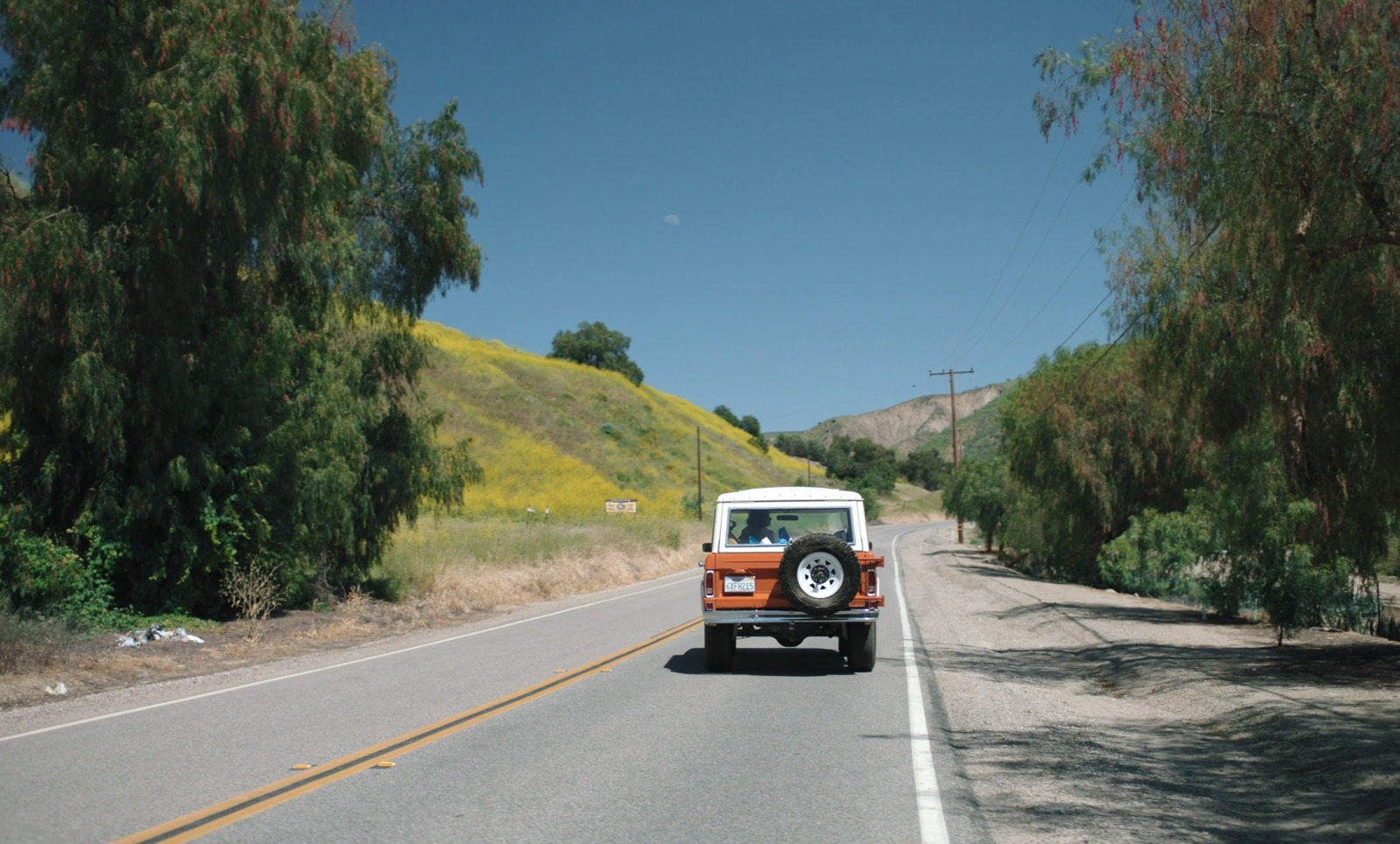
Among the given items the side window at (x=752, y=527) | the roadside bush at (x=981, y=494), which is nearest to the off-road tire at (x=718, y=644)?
the side window at (x=752, y=527)

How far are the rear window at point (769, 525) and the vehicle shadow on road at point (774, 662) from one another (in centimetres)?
157

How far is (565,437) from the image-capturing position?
85125 millimetres

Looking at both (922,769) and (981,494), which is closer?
(922,769)

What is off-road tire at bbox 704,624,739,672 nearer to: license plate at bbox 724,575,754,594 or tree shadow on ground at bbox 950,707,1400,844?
license plate at bbox 724,575,754,594

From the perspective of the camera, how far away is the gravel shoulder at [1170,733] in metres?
6.84

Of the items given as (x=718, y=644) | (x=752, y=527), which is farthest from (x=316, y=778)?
→ (x=752, y=527)

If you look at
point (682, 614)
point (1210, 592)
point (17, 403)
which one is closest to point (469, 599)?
point (682, 614)

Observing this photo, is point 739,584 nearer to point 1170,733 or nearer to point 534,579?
point 1170,733

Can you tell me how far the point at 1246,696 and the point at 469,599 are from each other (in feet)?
58.3

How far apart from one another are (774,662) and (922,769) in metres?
6.88

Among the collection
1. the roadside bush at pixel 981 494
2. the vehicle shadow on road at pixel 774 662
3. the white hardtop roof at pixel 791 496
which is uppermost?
the roadside bush at pixel 981 494

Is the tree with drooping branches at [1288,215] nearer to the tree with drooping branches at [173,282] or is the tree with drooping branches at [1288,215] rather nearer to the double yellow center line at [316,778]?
the double yellow center line at [316,778]

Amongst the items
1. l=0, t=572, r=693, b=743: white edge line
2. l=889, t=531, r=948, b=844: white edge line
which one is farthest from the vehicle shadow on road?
l=0, t=572, r=693, b=743: white edge line

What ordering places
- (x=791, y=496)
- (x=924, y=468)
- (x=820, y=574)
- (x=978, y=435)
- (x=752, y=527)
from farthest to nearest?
(x=924, y=468) < (x=978, y=435) < (x=752, y=527) < (x=791, y=496) < (x=820, y=574)
